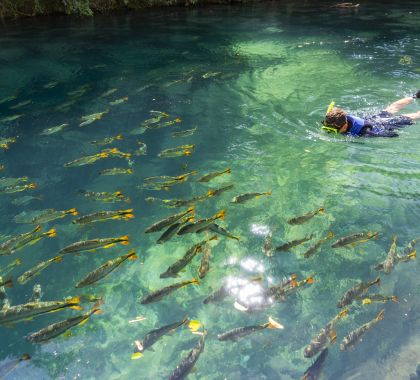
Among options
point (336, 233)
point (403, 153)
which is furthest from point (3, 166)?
point (403, 153)

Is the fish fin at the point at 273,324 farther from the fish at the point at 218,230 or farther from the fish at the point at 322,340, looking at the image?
the fish at the point at 218,230

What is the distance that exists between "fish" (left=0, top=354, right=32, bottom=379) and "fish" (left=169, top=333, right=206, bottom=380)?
1.80 meters

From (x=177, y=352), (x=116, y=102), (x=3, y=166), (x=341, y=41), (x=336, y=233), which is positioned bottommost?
(x=177, y=352)

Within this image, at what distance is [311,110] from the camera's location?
1167cm

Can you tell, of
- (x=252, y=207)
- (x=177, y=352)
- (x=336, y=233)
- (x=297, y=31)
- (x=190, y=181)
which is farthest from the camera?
(x=297, y=31)

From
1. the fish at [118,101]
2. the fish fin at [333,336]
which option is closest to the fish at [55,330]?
the fish fin at [333,336]

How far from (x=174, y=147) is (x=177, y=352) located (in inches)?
211

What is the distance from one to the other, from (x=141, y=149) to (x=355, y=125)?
204 inches

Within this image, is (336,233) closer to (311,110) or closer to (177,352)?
(177,352)

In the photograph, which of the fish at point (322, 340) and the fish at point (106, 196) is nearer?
the fish at point (322, 340)

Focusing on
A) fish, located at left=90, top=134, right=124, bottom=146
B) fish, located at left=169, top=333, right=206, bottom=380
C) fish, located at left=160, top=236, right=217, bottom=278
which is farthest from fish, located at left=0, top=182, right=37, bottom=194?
fish, located at left=169, top=333, right=206, bottom=380

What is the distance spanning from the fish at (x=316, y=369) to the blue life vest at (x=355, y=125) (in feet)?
20.6

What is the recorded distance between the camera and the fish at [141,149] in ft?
30.6

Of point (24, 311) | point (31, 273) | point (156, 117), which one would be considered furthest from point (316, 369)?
point (156, 117)
